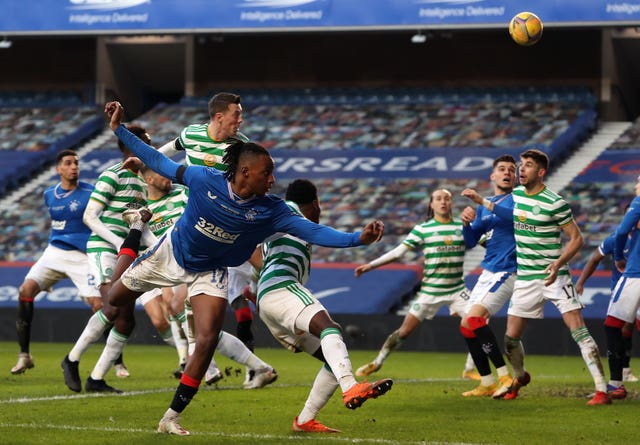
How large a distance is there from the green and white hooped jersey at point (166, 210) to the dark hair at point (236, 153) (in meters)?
3.43

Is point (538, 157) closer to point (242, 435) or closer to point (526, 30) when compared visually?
point (242, 435)

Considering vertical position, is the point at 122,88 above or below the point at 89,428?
below

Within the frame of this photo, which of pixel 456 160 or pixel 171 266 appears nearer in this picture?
pixel 171 266

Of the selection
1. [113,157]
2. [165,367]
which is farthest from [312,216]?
[113,157]

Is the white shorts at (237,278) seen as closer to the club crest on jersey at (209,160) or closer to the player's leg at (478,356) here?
the club crest on jersey at (209,160)

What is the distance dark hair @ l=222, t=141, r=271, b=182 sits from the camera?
695cm

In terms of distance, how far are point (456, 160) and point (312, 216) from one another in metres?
18.1

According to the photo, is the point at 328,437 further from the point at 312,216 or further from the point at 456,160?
the point at 456,160

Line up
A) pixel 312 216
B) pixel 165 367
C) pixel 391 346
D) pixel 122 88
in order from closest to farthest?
1. pixel 312 216
2. pixel 391 346
3. pixel 165 367
4. pixel 122 88

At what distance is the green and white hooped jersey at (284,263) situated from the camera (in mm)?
7375

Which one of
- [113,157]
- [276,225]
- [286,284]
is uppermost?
[276,225]

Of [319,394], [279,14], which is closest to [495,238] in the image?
[319,394]

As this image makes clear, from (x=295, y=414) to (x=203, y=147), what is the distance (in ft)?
7.71

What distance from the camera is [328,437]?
7.02 m
